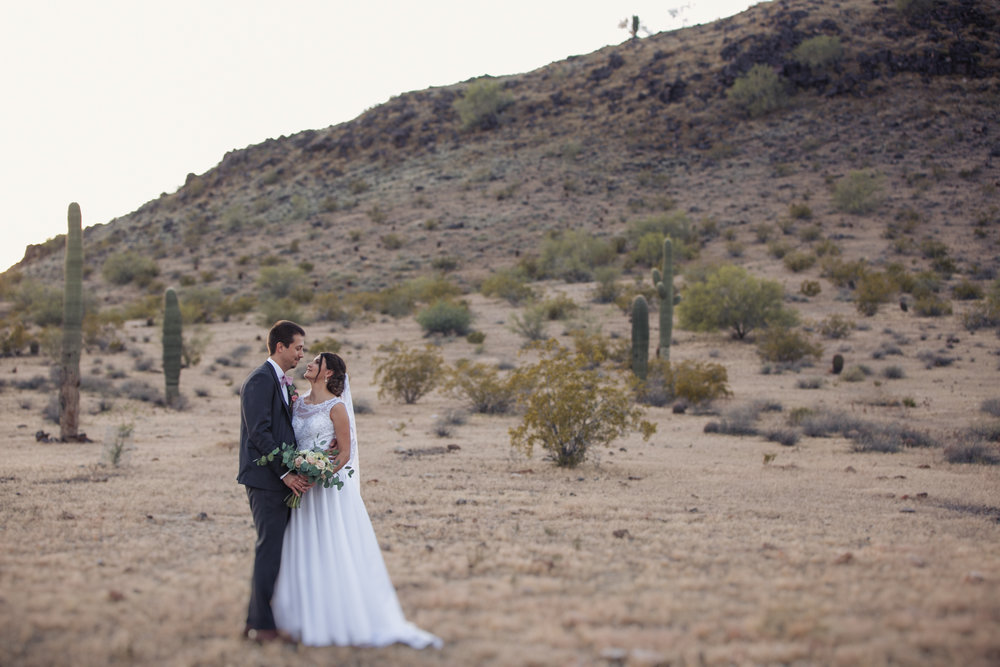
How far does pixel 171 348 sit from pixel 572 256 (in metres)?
24.7

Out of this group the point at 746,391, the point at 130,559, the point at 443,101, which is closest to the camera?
the point at 130,559

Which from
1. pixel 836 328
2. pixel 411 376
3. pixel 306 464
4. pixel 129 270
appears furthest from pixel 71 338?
pixel 129 270

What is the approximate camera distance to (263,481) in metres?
3.96

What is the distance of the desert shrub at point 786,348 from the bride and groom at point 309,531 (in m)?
19.6

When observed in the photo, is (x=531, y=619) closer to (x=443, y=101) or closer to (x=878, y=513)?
(x=878, y=513)

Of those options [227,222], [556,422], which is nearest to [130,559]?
[556,422]

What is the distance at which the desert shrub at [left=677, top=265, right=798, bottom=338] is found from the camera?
25.0 m

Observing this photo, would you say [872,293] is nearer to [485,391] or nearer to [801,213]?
[801,213]

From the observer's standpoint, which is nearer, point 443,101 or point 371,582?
point 371,582

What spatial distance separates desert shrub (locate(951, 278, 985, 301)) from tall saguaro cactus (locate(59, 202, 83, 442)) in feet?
94.7

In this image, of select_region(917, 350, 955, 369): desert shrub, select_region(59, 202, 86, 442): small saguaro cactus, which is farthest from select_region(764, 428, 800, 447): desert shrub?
select_region(59, 202, 86, 442): small saguaro cactus

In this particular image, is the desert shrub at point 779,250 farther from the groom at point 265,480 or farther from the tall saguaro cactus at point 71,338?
the groom at point 265,480

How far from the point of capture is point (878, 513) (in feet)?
22.8

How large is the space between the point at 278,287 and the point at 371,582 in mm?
36493
